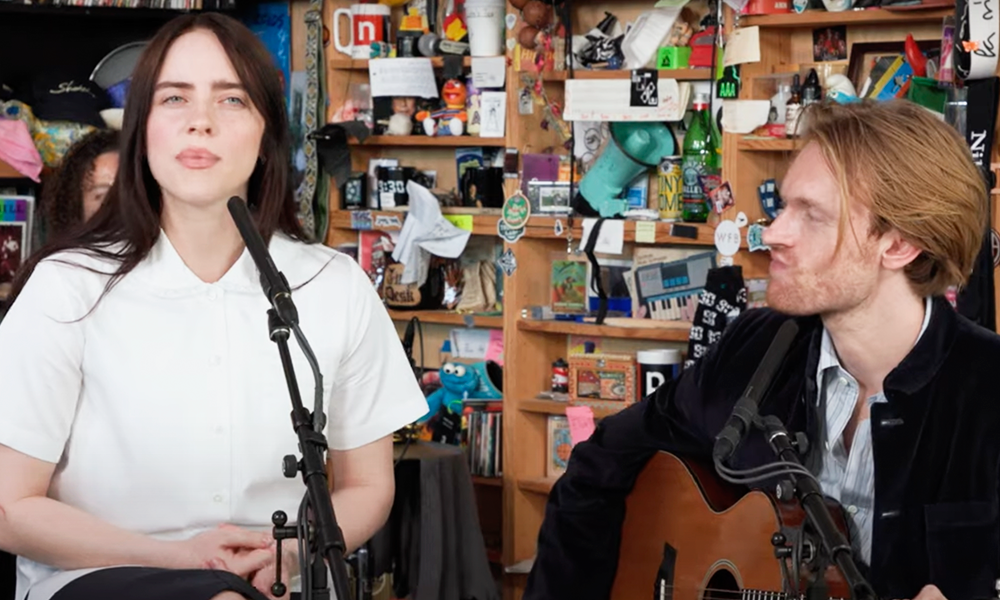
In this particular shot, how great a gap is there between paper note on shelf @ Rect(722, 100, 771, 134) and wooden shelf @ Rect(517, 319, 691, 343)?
62 cm

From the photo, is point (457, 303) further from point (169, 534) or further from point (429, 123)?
point (169, 534)

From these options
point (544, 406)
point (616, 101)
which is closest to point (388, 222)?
point (544, 406)

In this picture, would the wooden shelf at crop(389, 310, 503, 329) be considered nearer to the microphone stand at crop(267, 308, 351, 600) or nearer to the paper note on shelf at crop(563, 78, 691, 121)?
the paper note on shelf at crop(563, 78, 691, 121)

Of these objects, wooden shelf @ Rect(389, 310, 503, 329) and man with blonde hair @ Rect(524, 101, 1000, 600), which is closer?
man with blonde hair @ Rect(524, 101, 1000, 600)

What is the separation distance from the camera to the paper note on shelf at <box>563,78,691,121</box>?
4441 millimetres

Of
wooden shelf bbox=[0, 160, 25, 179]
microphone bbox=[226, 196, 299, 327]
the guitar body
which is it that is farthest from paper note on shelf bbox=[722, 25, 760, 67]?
microphone bbox=[226, 196, 299, 327]

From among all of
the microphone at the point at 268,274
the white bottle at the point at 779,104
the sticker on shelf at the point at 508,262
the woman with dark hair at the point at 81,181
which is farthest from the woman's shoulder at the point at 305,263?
the sticker on shelf at the point at 508,262

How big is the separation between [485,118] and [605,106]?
50cm

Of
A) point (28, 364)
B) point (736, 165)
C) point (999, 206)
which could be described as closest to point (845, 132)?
point (28, 364)

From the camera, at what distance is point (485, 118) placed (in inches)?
190

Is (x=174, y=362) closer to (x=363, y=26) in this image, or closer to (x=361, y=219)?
(x=361, y=219)

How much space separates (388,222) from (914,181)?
9.73ft

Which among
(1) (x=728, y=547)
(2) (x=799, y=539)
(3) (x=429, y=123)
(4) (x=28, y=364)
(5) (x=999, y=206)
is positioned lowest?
(1) (x=728, y=547)

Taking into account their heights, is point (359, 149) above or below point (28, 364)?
above
